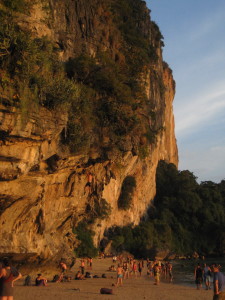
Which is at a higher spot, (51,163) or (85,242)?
(51,163)

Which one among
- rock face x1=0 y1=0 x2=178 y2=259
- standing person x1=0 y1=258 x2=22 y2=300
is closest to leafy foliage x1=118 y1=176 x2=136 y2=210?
rock face x1=0 y1=0 x2=178 y2=259

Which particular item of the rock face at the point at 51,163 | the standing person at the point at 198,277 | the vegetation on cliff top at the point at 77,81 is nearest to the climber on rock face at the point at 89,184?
the rock face at the point at 51,163

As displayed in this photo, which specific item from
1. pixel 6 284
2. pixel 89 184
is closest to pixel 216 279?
pixel 6 284

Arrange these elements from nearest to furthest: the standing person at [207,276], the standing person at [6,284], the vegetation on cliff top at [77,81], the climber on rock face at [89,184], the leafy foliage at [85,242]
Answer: the standing person at [6,284]
the vegetation on cliff top at [77,81]
the standing person at [207,276]
the climber on rock face at [89,184]
the leafy foliage at [85,242]

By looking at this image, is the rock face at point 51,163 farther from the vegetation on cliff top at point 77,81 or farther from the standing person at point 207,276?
the standing person at point 207,276

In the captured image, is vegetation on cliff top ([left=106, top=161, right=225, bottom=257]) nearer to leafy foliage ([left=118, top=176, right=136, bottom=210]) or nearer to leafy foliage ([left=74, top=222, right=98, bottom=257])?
leafy foliage ([left=118, top=176, right=136, bottom=210])

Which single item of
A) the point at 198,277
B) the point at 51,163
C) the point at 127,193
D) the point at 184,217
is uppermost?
the point at 127,193

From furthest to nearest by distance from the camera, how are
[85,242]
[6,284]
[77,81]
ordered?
[85,242], [77,81], [6,284]

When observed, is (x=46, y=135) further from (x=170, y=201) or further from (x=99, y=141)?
(x=170, y=201)

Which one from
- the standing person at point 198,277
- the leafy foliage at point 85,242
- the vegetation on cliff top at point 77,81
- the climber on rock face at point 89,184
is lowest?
the standing person at point 198,277

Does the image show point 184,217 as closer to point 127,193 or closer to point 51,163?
point 127,193

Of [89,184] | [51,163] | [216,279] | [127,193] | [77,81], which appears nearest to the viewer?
[216,279]

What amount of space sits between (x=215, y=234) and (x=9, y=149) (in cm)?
4397

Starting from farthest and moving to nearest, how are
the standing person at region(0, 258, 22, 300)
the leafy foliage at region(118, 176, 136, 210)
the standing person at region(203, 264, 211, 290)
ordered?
1. the leafy foliage at region(118, 176, 136, 210)
2. the standing person at region(203, 264, 211, 290)
3. the standing person at region(0, 258, 22, 300)
